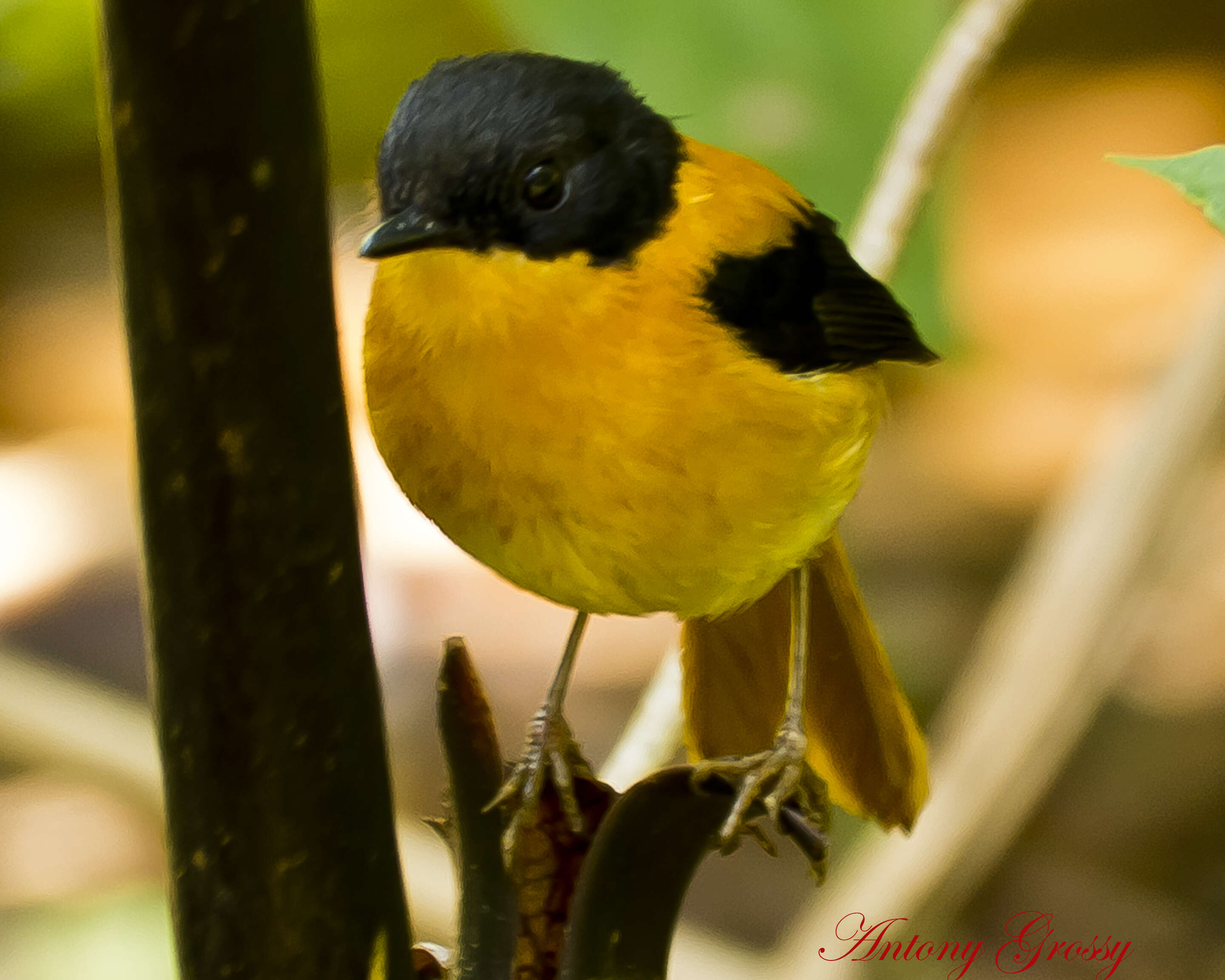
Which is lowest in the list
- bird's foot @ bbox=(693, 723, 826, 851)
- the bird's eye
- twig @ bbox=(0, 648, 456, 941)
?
twig @ bbox=(0, 648, 456, 941)

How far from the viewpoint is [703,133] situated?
105 centimetres

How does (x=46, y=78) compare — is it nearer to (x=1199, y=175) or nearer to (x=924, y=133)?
(x=924, y=133)

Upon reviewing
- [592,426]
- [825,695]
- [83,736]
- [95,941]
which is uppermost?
[592,426]

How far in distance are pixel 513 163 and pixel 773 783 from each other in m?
0.35

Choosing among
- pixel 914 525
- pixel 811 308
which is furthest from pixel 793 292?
pixel 914 525

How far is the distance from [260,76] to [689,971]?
118 centimetres

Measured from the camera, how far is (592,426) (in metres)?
0.59

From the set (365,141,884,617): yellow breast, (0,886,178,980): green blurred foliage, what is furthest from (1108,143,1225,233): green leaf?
(0,886,178,980): green blurred foliage

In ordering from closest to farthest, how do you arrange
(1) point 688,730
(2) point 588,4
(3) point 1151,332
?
(1) point 688,730 < (2) point 588,4 < (3) point 1151,332

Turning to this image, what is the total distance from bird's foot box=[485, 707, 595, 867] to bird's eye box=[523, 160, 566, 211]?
26cm

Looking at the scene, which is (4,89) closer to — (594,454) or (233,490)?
(594,454)

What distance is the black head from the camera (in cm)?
55

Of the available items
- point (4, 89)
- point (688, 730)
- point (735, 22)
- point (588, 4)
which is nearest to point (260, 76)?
point (688, 730)

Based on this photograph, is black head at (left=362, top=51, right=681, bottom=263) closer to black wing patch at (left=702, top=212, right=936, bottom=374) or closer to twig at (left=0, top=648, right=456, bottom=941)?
black wing patch at (left=702, top=212, right=936, bottom=374)
